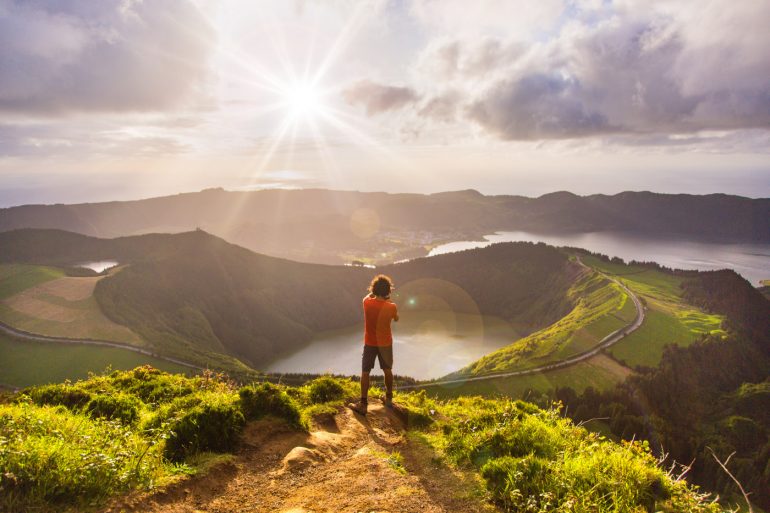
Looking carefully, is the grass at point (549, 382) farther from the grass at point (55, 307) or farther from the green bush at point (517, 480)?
the grass at point (55, 307)

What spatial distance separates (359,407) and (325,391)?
4.48 ft

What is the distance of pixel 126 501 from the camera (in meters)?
5.48

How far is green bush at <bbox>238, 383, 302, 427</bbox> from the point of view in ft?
31.7

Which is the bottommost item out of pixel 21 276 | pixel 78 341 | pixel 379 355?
pixel 78 341

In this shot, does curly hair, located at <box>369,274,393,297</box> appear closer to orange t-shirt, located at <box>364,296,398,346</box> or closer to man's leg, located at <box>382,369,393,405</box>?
orange t-shirt, located at <box>364,296,398,346</box>

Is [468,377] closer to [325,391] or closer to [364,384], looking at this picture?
[325,391]

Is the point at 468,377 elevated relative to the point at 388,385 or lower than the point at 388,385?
lower

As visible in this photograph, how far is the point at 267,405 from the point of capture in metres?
9.88

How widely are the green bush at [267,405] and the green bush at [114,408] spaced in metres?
2.37

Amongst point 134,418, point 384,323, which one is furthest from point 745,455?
point 134,418

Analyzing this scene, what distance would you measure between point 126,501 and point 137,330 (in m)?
142

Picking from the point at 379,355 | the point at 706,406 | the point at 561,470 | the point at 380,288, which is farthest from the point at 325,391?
the point at 706,406

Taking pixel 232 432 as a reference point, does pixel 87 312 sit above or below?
below

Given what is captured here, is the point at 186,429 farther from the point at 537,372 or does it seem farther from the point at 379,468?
the point at 537,372
